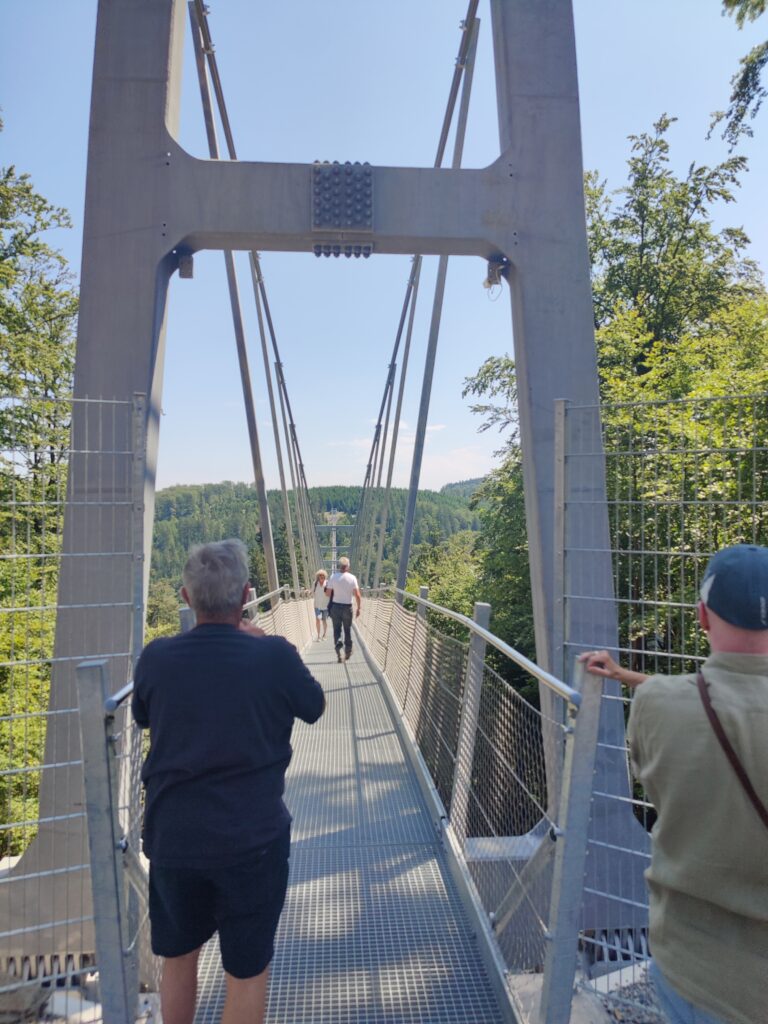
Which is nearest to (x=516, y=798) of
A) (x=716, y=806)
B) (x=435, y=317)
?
(x=716, y=806)

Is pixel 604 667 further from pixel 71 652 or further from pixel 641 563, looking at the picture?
pixel 71 652

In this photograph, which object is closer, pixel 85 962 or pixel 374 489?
pixel 85 962

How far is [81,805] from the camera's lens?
148 inches

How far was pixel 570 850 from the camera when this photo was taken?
5.89ft

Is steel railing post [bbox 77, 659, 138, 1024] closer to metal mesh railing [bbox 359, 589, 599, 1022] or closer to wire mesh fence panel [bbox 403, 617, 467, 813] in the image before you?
metal mesh railing [bbox 359, 589, 599, 1022]

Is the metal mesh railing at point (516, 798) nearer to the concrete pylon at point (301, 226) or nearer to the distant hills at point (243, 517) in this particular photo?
the concrete pylon at point (301, 226)

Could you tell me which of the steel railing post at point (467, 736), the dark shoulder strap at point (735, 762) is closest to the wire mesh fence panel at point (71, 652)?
the steel railing post at point (467, 736)

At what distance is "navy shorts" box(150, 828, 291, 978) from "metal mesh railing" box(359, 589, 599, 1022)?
2.24 feet

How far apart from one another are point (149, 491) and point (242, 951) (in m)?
3.02

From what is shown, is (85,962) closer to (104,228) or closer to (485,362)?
(104,228)

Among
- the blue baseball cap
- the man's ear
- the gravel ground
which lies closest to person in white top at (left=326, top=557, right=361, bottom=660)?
the gravel ground

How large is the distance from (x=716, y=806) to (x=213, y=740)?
990mm

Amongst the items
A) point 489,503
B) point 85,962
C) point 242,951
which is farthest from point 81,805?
point 489,503

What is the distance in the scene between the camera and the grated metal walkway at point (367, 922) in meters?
2.36
